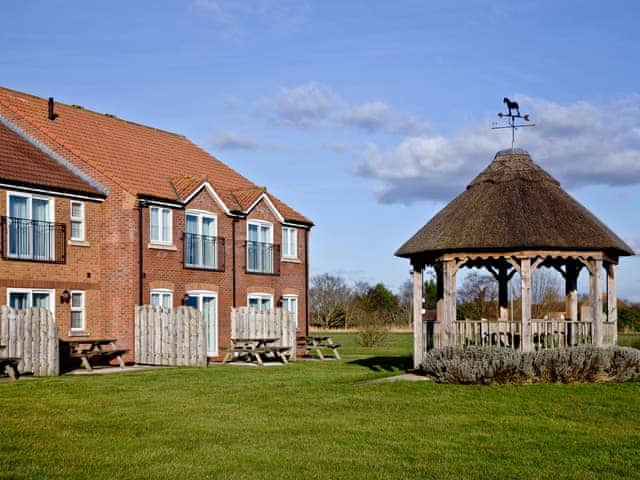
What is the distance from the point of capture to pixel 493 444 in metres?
12.7

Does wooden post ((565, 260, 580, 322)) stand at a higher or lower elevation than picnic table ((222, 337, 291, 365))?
higher

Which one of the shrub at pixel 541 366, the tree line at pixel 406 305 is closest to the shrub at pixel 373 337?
the tree line at pixel 406 305

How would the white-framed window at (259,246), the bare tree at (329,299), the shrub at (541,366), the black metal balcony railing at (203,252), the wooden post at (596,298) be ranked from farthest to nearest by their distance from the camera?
1. the bare tree at (329,299)
2. the white-framed window at (259,246)
3. the black metal balcony railing at (203,252)
4. the wooden post at (596,298)
5. the shrub at (541,366)

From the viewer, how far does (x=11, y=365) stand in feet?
74.6

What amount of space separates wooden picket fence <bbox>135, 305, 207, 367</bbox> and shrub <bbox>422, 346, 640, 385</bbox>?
9903 mm

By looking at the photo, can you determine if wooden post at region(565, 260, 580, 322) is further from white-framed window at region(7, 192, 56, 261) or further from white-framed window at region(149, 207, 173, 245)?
white-framed window at region(7, 192, 56, 261)

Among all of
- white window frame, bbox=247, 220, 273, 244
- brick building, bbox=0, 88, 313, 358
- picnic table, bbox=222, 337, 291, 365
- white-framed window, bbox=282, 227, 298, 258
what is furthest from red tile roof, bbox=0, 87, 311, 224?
picnic table, bbox=222, 337, 291, 365

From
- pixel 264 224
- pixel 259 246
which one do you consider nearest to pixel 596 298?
A: pixel 259 246

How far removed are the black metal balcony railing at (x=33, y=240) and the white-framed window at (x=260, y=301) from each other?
346 inches

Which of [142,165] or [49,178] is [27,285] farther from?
[142,165]

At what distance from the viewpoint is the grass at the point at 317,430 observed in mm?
11125

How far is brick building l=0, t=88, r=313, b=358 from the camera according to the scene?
27812 mm

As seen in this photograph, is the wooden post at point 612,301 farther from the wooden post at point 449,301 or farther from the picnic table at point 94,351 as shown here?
the picnic table at point 94,351

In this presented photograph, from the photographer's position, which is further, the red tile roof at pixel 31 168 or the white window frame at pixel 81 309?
the white window frame at pixel 81 309
